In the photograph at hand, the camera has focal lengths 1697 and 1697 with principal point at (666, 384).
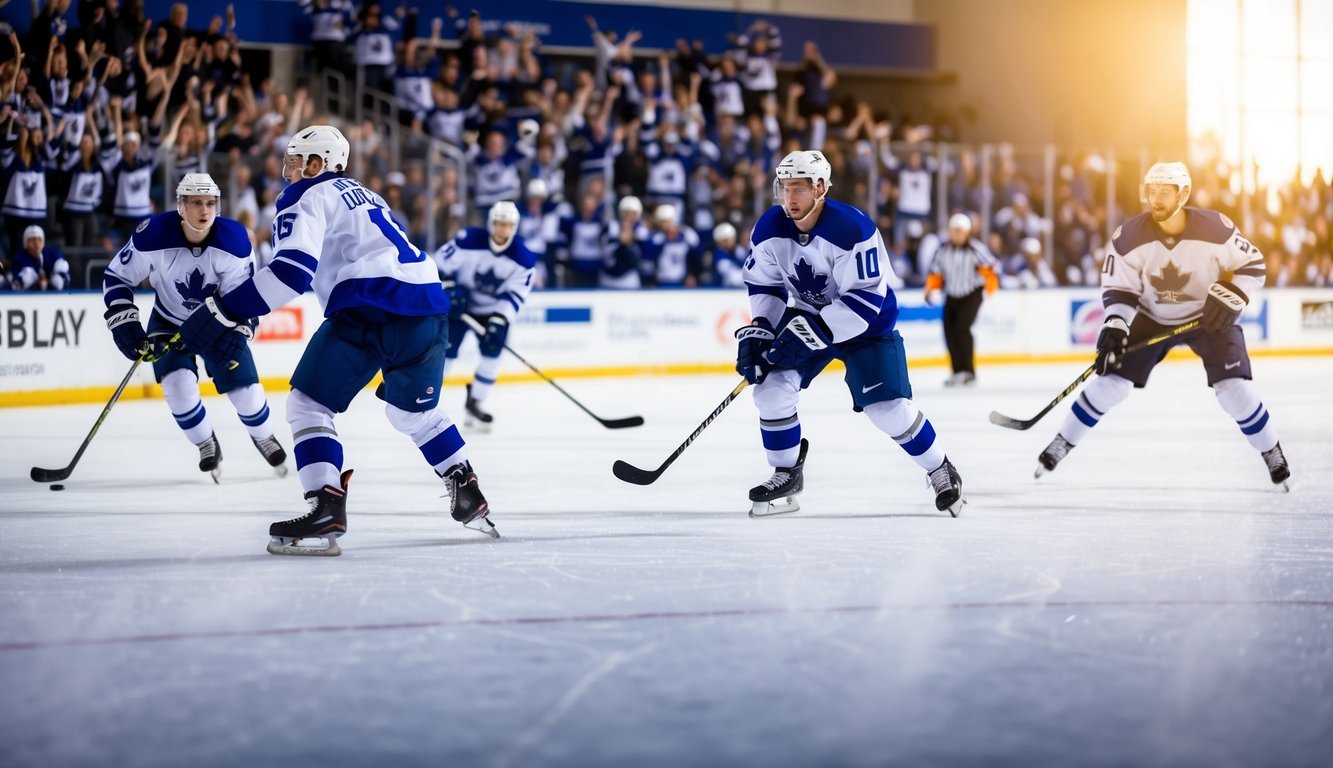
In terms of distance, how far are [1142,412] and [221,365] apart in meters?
5.77

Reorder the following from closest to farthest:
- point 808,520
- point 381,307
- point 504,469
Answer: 1. point 381,307
2. point 808,520
3. point 504,469

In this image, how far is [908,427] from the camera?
17.7 feet

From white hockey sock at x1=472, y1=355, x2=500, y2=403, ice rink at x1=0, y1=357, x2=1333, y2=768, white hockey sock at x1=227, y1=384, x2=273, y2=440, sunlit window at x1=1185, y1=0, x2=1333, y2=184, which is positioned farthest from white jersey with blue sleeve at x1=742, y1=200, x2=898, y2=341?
sunlit window at x1=1185, y1=0, x2=1333, y2=184

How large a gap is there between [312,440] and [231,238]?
6.59 ft

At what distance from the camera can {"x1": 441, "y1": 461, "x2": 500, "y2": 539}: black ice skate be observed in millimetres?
4820

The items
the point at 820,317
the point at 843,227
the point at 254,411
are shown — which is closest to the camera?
the point at 843,227

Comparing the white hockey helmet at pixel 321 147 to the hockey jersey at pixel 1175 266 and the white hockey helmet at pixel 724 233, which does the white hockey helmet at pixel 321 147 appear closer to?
the hockey jersey at pixel 1175 266

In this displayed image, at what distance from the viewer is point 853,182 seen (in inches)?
627

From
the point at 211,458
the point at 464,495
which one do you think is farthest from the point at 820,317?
the point at 211,458

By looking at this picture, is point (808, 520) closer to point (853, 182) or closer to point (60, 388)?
point (60, 388)

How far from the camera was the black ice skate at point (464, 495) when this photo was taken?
4.82m

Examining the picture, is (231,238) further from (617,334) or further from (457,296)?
(617,334)

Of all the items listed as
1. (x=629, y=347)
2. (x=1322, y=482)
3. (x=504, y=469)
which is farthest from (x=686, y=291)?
(x=1322, y=482)

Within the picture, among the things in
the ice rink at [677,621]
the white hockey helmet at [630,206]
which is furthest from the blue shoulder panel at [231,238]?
the white hockey helmet at [630,206]
